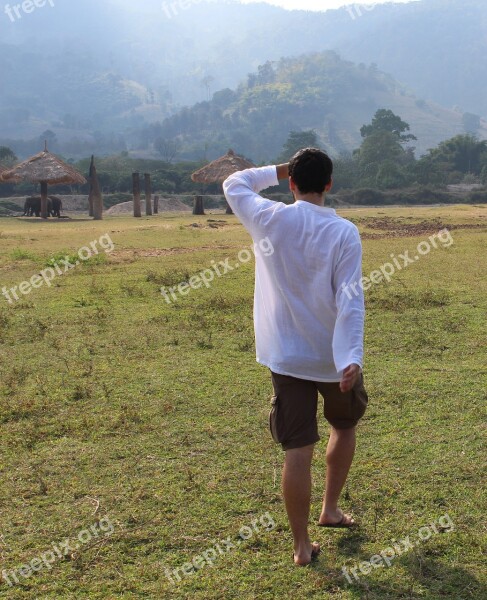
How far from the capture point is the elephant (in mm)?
30141

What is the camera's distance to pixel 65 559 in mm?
3207

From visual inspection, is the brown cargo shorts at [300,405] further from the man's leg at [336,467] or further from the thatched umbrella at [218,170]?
the thatched umbrella at [218,170]

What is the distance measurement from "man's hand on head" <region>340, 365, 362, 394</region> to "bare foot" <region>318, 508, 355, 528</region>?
739 millimetres

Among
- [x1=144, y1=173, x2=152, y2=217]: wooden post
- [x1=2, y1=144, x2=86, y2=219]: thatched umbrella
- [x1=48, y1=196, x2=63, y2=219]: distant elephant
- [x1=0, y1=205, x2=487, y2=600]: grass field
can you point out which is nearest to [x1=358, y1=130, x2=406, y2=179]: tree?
[x1=144, y1=173, x2=152, y2=217]: wooden post

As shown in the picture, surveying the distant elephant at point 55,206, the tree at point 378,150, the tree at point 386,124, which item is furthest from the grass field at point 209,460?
the tree at point 386,124

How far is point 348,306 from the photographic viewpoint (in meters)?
2.94

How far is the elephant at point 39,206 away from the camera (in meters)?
30.1

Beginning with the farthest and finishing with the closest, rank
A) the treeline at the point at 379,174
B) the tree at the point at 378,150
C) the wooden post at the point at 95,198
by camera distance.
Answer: the tree at the point at 378,150
the treeline at the point at 379,174
the wooden post at the point at 95,198

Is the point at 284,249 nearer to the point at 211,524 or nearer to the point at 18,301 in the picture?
the point at 211,524

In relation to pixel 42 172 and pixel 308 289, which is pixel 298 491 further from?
pixel 42 172

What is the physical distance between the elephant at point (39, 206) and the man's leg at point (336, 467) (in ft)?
91.8

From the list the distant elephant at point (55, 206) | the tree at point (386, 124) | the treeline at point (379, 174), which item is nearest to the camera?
the distant elephant at point (55, 206)

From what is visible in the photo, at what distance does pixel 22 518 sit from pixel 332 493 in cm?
141

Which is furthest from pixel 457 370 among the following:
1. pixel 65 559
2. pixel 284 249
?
pixel 65 559
